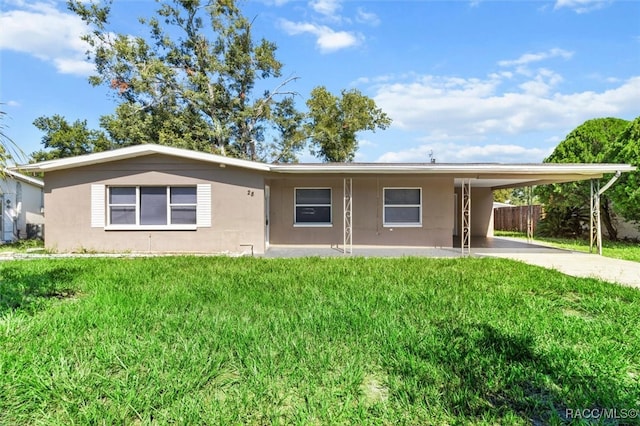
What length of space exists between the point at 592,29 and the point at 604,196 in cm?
831

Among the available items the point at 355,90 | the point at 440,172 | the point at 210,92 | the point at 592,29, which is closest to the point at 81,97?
the point at 210,92

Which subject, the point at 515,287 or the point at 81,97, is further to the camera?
the point at 81,97

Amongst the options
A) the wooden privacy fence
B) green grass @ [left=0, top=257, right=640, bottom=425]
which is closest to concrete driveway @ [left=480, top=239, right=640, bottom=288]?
green grass @ [left=0, top=257, right=640, bottom=425]

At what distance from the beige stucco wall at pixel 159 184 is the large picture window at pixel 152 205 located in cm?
29

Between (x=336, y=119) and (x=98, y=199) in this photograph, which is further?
(x=336, y=119)

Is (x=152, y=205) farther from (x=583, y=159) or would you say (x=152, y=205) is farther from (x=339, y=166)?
(x=583, y=159)

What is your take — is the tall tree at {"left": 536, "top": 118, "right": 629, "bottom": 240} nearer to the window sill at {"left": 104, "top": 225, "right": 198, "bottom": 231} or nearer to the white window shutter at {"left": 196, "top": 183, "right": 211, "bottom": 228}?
the white window shutter at {"left": 196, "top": 183, "right": 211, "bottom": 228}

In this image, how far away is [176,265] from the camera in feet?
27.2

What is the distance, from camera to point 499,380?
3012 millimetres

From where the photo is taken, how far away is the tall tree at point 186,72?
2223 cm

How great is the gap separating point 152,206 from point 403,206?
847 centimetres

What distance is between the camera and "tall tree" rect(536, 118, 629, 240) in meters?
16.0

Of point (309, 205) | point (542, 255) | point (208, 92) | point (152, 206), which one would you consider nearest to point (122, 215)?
point (152, 206)

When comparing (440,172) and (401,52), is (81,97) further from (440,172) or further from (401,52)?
(440,172)
